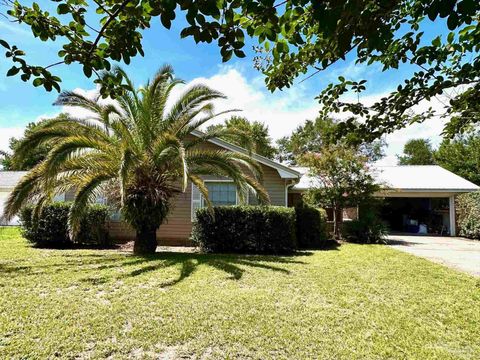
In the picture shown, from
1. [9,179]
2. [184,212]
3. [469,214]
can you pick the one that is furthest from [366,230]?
[9,179]

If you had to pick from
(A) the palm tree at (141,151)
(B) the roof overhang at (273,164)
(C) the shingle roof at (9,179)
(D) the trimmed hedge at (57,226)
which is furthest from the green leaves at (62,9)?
(C) the shingle roof at (9,179)

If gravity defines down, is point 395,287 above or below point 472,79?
below

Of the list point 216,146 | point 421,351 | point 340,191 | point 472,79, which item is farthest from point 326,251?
point 472,79

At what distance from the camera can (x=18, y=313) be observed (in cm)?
479

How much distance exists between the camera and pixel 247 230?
11039mm

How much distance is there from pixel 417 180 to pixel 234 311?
18305 millimetres

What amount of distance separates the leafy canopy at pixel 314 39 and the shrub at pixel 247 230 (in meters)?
7.92

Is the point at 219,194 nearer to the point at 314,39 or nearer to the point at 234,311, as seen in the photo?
the point at 234,311

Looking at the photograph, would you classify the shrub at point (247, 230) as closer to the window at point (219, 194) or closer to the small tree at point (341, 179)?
the window at point (219, 194)

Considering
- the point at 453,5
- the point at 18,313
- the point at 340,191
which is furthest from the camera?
the point at 340,191

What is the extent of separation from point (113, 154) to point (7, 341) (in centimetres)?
643

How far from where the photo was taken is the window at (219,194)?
13.7 meters

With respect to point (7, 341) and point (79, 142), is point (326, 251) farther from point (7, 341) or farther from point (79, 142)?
point (7, 341)

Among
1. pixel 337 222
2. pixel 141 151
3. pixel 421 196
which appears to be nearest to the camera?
pixel 141 151
